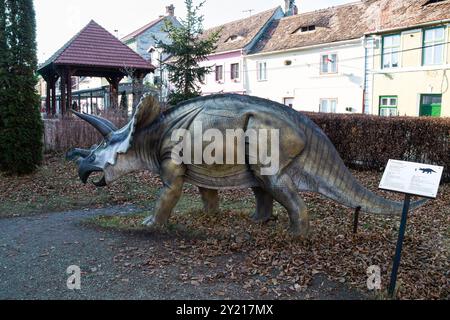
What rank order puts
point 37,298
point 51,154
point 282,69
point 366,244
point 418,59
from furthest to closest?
1. point 282,69
2. point 418,59
3. point 51,154
4. point 366,244
5. point 37,298

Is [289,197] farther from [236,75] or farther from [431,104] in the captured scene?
[236,75]

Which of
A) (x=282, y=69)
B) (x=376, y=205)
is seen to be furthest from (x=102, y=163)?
(x=282, y=69)

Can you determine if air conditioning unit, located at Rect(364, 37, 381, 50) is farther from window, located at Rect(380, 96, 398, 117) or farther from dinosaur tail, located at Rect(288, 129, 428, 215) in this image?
dinosaur tail, located at Rect(288, 129, 428, 215)

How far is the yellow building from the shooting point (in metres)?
18.5

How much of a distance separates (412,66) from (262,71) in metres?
10.1

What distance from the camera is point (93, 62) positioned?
52.7ft

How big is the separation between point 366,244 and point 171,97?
11.5m

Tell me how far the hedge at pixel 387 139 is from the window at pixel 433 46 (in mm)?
10057

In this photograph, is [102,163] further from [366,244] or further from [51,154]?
[51,154]

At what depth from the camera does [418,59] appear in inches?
764

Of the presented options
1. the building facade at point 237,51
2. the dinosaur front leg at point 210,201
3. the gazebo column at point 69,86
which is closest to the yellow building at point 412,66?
the building facade at point 237,51

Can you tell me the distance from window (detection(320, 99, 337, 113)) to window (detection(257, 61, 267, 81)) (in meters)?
4.82

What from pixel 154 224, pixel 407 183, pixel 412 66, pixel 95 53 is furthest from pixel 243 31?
pixel 407 183

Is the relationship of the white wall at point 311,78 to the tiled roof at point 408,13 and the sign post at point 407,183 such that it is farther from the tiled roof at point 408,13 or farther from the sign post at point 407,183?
the sign post at point 407,183
